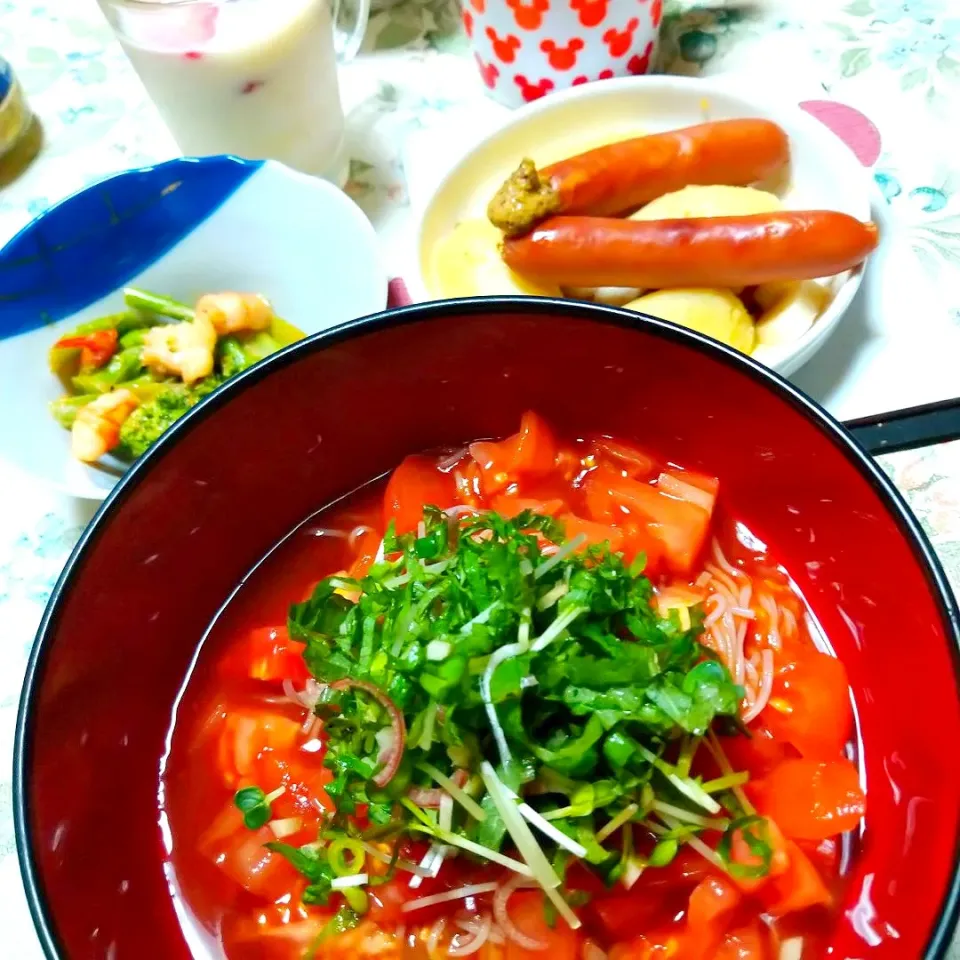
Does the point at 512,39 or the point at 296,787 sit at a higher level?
the point at 512,39

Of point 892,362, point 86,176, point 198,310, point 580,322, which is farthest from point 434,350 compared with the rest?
point 86,176

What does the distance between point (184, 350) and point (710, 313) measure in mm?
712

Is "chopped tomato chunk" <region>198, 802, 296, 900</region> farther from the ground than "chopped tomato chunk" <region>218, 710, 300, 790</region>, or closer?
closer

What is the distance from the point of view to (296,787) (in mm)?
917

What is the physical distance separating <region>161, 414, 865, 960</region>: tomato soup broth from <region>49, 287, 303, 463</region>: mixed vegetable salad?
41 cm

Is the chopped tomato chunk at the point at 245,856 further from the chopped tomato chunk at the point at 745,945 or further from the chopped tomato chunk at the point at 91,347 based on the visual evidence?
the chopped tomato chunk at the point at 91,347

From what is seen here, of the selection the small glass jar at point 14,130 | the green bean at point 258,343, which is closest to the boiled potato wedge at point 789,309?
the green bean at point 258,343

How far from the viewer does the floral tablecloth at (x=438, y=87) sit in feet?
4.54

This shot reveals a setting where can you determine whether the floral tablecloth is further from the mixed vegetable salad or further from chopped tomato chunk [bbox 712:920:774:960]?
chopped tomato chunk [bbox 712:920:774:960]

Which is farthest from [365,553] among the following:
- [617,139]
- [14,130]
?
[14,130]

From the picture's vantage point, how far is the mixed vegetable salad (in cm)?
124

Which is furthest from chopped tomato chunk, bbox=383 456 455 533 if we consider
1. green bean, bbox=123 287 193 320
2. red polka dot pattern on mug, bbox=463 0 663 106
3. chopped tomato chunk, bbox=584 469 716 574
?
red polka dot pattern on mug, bbox=463 0 663 106

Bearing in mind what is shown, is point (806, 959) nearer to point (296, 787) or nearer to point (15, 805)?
point (296, 787)

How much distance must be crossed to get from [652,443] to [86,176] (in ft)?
3.66
